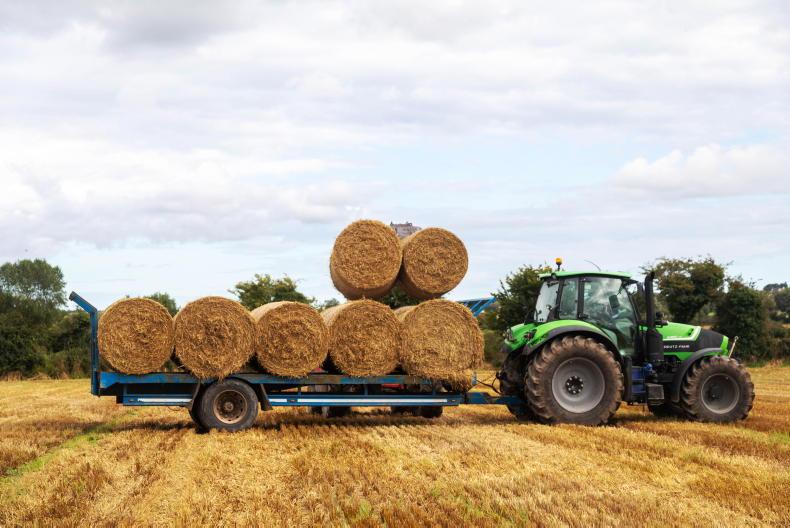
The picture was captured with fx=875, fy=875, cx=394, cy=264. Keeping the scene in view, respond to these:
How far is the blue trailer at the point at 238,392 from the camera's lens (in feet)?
36.8

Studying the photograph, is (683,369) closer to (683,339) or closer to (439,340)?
(683,339)

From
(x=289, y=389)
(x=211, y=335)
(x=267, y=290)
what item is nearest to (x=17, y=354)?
(x=267, y=290)

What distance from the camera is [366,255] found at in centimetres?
1175

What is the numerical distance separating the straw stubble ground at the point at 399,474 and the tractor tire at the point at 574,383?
42 centimetres

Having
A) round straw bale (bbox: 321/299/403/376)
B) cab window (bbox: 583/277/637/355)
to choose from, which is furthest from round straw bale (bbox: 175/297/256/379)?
cab window (bbox: 583/277/637/355)

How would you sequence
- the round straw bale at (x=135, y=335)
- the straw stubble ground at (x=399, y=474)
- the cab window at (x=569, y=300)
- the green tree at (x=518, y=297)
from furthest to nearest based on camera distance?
the green tree at (x=518, y=297) → the cab window at (x=569, y=300) → the round straw bale at (x=135, y=335) → the straw stubble ground at (x=399, y=474)

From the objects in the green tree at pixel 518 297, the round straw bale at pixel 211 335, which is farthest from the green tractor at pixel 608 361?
the green tree at pixel 518 297

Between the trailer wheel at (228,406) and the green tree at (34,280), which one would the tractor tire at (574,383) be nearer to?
the trailer wheel at (228,406)

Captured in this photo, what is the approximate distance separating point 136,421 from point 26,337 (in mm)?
21784

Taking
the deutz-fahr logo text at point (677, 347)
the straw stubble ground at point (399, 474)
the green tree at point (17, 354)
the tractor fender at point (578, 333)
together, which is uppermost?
the tractor fender at point (578, 333)

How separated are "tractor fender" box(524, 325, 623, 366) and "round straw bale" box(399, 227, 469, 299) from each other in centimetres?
140

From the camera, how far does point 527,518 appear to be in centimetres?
619

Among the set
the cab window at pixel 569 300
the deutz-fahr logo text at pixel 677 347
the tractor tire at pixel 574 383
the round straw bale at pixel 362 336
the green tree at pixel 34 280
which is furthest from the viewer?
the green tree at pixel 34 280

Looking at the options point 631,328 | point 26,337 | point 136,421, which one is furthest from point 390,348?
point 26,337
